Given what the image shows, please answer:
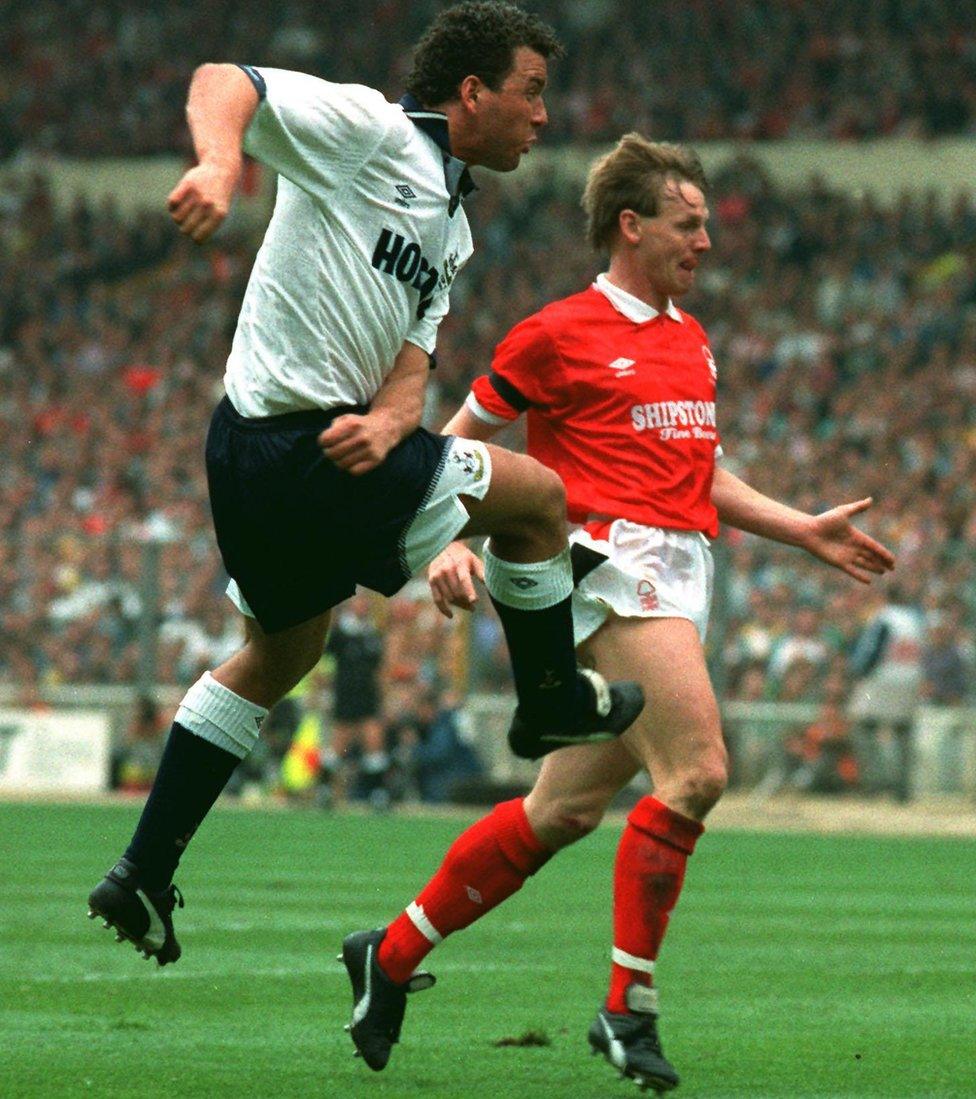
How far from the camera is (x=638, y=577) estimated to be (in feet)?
19.3

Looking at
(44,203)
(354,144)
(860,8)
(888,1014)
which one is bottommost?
(44,203)

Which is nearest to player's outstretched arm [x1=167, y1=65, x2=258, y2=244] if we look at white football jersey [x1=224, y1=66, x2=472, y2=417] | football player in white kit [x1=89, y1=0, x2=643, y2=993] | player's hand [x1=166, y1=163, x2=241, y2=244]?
player's hand [x1=166, y1=163, x2=241, y2=244]

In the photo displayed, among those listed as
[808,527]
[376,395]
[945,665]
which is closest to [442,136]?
[376,395]

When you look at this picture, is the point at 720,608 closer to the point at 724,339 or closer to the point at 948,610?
the point at 948,610

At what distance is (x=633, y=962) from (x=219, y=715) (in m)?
1.17

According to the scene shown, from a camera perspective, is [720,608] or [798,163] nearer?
[720,608]

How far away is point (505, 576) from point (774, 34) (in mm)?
23487

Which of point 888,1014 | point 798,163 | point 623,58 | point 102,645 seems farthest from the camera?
point 623,58

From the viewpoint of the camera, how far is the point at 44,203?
3106 cm

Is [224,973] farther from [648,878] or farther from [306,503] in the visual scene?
[306,503]

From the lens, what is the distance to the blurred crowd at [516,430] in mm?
18984

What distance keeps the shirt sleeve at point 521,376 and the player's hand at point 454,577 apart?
0.60m

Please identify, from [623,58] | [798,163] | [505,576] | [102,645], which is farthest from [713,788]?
[623,58]

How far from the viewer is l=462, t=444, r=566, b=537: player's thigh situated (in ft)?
17.3
